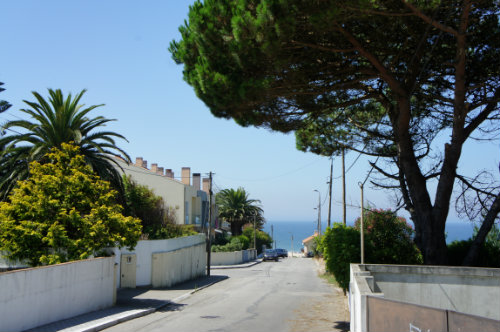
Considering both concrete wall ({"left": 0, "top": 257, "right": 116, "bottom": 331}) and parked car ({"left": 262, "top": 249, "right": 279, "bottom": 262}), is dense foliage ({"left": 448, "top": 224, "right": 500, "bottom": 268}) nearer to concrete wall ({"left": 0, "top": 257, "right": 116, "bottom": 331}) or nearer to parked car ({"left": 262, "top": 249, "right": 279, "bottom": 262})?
concrete wall ({"left": 0, "top": 257, "right": 116, "bottom": 331})

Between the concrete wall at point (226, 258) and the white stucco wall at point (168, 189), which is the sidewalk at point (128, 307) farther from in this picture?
the concrete wall at point (226, 258)

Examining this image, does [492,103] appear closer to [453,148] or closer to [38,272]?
[453,148]

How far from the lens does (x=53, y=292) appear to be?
14.5m

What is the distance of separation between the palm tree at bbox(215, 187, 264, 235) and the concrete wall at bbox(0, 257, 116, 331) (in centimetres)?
4923

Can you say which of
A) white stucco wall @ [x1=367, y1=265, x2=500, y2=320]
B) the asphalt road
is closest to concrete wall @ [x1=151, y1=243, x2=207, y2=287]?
the asphalt road

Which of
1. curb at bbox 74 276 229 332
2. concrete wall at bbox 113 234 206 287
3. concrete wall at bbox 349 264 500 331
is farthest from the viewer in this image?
concrete wall at bbox 113 234 206 287

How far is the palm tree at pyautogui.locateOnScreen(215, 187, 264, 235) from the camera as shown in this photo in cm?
6794

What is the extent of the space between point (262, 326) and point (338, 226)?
557 centimetres

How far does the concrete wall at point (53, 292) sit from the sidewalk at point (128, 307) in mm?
318

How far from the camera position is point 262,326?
14594mm

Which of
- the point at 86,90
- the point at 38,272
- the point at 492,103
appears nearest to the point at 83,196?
the point at 38,272

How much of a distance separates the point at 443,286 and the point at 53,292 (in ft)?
38.3

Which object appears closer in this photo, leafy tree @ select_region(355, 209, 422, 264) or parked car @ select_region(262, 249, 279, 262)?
leafy tree @ select_region(355, 209, 422, 264)

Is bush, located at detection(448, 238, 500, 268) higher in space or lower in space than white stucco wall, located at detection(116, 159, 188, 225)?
lower
